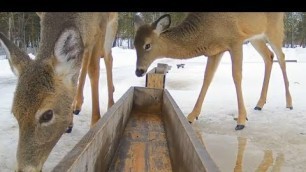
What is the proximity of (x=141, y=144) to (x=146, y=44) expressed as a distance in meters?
1.82

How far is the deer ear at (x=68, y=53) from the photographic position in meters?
2.28

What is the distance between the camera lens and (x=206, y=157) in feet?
5.34

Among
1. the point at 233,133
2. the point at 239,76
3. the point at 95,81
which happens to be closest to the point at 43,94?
the point at 95,81

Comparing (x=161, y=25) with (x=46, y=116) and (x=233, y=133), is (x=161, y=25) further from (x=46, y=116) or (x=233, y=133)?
(x=46, y=116)

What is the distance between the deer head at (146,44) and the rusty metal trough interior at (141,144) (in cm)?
41

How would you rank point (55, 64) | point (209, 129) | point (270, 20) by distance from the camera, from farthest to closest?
point (270, 20), point (209, 129), point (55, 64)

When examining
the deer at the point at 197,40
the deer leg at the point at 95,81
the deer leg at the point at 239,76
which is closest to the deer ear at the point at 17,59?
the deer leg at the point at 95,81

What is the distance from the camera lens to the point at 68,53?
2465 mm

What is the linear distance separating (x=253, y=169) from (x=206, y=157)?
190 centimetres

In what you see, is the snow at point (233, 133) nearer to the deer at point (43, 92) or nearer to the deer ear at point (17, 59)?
the deer at point (43, 92)

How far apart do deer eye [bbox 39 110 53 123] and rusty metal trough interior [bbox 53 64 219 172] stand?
0.97ft

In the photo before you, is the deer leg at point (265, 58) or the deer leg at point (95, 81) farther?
the deer leg at point (265, 58)

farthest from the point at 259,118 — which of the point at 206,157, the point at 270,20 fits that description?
the point at 206,157

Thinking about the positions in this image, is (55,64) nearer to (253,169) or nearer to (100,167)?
(100,167)
